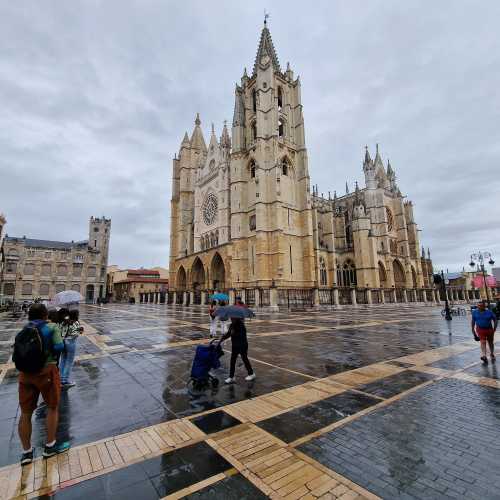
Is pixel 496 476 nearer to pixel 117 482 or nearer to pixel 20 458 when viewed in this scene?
pixel 117 482

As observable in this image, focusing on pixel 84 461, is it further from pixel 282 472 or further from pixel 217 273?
pixel 217 273

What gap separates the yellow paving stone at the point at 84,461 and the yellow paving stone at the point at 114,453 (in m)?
0.22

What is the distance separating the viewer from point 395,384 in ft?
17.3

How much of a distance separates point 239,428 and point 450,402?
3.52 metres

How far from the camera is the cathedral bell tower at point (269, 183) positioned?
33.9 meters

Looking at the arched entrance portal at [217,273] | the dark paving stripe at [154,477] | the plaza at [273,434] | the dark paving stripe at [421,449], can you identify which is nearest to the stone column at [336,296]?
the arched entrance portal at [217,273]

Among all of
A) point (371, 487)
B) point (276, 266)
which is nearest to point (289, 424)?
point (371, 487)

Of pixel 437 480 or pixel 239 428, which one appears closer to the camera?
pixel 437 480

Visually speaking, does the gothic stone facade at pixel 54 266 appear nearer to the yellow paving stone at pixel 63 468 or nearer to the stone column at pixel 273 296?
the stone column at pixel 273 296

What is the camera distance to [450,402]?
4.39 meters

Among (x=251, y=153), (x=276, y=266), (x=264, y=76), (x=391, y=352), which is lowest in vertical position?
(x=391, y=352)

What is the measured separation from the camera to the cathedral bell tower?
33.9 meters

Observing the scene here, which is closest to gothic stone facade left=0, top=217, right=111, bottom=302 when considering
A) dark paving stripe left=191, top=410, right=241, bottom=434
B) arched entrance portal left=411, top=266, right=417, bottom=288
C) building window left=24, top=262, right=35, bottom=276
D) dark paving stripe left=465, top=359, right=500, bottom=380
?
building window left=24, top=262, right=35, bottom=276

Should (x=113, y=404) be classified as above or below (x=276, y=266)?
below
